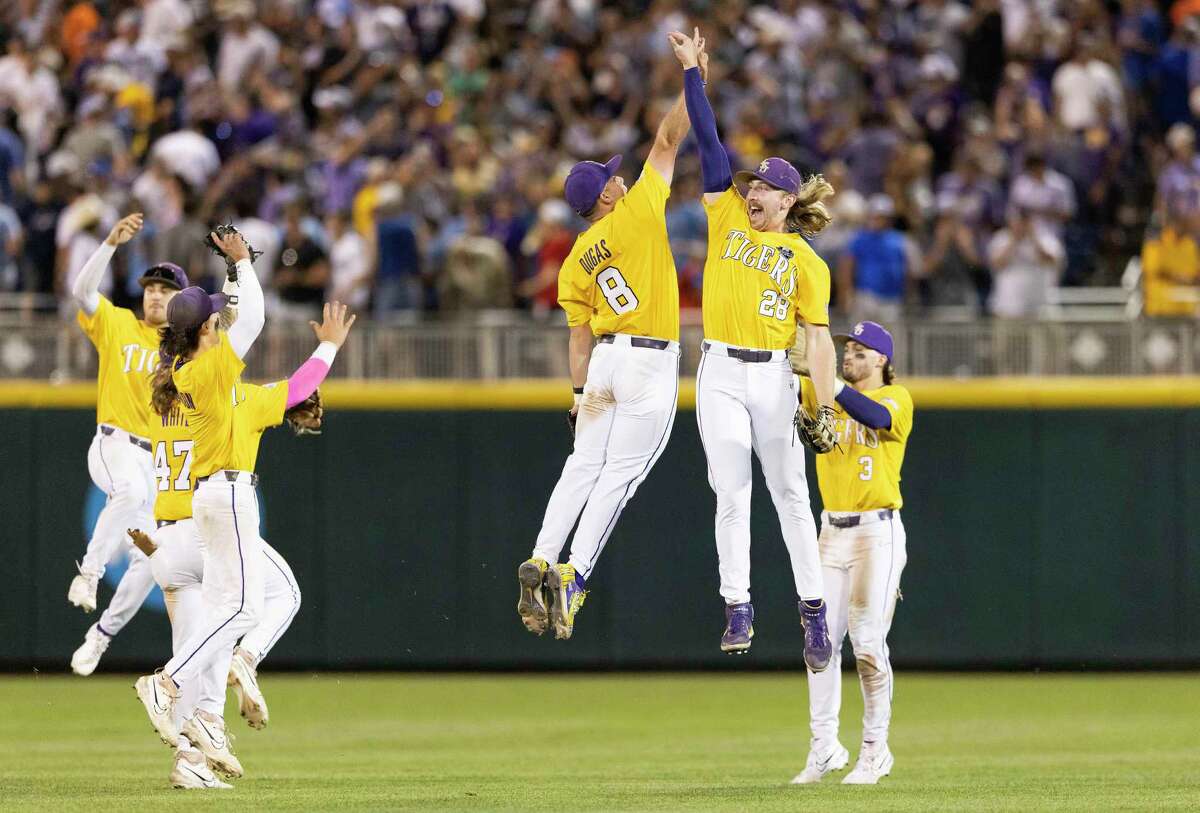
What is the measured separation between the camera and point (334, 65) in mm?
19453

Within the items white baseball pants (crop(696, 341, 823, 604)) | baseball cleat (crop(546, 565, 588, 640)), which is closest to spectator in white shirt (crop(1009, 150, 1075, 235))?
white baseball pants (crop(696, 341, 823, 604))

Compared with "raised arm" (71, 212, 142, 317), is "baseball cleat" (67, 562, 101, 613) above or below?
below

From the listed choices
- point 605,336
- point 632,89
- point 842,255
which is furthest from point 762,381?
point 632,89

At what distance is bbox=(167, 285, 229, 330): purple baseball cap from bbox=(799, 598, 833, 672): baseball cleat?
3.31m

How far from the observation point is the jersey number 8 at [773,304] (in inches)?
403

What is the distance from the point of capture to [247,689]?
10352 millimetres

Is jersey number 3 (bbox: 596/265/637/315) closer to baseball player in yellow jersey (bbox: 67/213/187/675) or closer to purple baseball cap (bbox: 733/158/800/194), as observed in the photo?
purple baseball cap (bbox: 733/158/800/194)

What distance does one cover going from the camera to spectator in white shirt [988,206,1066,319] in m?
16.5

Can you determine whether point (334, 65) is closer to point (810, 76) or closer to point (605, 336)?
point (810, 76)

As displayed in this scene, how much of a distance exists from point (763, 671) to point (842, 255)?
11.8ft

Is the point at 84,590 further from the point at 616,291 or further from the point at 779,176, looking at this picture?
the point at 779,176

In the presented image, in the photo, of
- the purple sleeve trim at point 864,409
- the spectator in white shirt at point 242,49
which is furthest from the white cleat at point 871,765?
A: the spectator in white shirt at point 242,49

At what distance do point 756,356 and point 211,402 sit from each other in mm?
2694

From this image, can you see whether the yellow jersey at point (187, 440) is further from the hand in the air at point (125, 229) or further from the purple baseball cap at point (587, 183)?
the purple baseball cap at point (587, 183)
